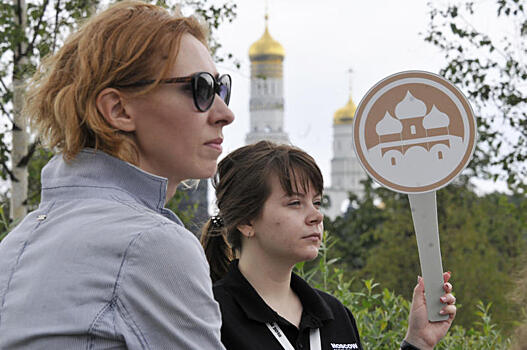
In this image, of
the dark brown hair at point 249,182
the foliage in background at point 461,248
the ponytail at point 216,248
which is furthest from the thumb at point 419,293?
the foliage in background at point 461,248

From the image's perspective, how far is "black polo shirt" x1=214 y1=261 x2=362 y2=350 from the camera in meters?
2.16

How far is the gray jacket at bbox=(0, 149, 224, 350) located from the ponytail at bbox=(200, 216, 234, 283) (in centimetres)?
135

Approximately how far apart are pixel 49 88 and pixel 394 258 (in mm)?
22478

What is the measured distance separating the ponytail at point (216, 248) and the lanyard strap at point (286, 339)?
46cm

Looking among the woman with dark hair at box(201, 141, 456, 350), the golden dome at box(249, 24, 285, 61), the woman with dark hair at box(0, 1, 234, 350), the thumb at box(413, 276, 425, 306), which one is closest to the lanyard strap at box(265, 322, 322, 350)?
the woman with dark hair at box(201, 141, 456, 350)

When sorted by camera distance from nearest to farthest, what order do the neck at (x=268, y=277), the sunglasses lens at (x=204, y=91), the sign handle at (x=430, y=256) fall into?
1. the sunglasses lens at (x=204, y=91)
2. the sign handle at (x=430, y=256)
3. the neck at (x=268, y=277)

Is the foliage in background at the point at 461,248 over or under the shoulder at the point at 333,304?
under

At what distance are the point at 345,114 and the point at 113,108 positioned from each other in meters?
89.3

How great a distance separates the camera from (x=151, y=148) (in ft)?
4.60

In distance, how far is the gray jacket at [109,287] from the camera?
1.16 meters

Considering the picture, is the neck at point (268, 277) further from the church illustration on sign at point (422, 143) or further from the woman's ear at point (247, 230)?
the church illustration on sign at point (422, 143)

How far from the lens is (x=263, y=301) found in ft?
7.36

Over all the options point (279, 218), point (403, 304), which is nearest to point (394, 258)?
point (403, 304)

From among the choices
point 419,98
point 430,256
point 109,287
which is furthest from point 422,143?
point 109,287
